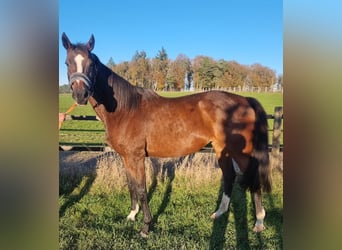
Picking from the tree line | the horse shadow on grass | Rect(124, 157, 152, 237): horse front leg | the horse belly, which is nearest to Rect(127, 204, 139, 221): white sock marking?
Rect(124, 157, 152, 237): horse front leg

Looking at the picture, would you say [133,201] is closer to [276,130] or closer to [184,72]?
[276,130]

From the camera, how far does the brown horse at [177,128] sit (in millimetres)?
3330

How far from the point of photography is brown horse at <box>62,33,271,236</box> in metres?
3.33

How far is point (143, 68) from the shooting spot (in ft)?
20.9

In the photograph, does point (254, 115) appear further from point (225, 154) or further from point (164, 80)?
point (164, 80)

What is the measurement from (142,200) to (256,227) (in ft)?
4.92

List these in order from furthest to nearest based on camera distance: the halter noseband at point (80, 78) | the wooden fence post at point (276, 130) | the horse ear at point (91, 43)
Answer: the wooden fence post at point (276, 130) → the horse ear at point (91, 43) → the halter noseband at point (80, 78)

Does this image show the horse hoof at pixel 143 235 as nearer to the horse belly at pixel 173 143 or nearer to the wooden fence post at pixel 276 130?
the horse belly at pixel 173 143

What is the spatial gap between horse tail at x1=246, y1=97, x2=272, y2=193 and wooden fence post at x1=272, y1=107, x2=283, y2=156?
71.0 inches

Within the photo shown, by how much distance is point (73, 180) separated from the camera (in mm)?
4539

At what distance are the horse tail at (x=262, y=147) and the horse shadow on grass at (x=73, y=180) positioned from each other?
2.80 metres

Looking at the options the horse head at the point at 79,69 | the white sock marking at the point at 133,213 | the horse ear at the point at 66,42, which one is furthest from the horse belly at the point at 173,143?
the horse ear at the point at 66,42

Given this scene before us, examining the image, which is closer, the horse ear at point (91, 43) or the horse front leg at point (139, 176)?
the horse ear at point (91, 43)
